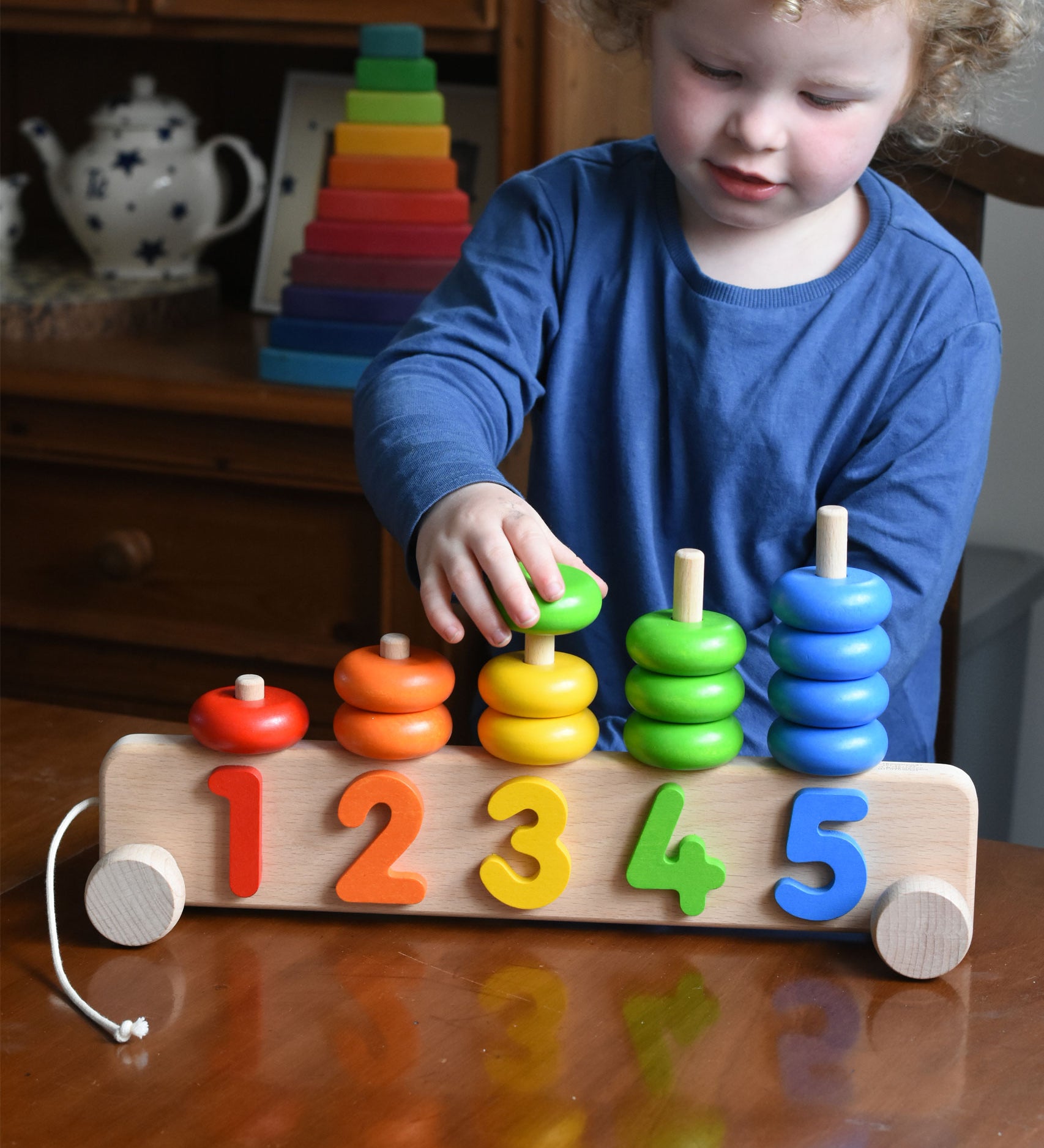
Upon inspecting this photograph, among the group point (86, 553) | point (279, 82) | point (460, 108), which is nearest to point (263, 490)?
point (86, 553)

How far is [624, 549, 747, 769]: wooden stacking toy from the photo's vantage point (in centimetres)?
62

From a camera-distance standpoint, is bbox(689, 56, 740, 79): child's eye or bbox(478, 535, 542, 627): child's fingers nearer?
bbox(478, 535, 542, 627): child's fingers

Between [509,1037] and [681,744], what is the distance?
0.47 ft

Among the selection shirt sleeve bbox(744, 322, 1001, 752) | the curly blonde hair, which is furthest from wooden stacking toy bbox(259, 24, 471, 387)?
shirt sleeve bbox(744, 322, 1001, 752)

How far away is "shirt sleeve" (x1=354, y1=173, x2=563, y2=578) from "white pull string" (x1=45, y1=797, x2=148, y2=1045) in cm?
21

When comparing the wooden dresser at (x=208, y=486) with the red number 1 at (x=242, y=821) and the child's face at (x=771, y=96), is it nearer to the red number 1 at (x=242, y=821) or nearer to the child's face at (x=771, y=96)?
the child's face at (x=771, y=96)

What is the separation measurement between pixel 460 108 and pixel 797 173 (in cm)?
116

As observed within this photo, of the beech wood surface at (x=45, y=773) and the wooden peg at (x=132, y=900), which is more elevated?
the wooden peg at (x=132, y=900)

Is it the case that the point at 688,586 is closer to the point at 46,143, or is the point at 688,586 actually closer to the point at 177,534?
the point at 177,534

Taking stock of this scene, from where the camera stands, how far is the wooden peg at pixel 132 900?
0.62m

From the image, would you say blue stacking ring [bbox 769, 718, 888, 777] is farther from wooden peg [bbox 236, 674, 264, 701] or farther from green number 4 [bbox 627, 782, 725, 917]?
wooden peg [bbox 236, 674, 264, 701]

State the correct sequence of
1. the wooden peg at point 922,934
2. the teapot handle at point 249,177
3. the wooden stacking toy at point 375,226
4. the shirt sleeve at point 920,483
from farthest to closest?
the teapot handle at point 249,177, the wooden stacking toy at point 375,226, the shirt sleeve at point 920,483, the wooden peg at point 922,934

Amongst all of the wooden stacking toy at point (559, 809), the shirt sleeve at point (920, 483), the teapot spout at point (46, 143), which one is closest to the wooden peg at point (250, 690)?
the wooden stacking toy at point (559, 809)

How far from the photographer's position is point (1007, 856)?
73 cm
